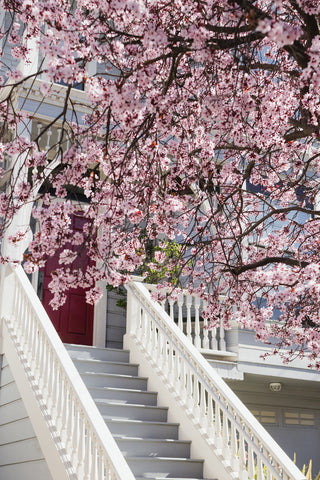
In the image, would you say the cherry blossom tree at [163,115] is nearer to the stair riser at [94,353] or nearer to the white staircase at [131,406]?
the white staircase at [131,406]

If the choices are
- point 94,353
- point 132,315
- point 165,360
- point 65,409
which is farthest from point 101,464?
point 132,315

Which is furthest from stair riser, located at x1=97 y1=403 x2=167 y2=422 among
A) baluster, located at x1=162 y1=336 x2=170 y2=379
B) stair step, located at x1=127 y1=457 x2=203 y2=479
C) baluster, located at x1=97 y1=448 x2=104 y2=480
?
baluster, located at x1=97 y1=448 x2=104 y2=480

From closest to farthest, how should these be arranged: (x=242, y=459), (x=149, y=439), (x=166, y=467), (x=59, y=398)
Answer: (x=242, y=459) < (x=59, y=398) < (x=166, y=467) < (x=149, y=439)

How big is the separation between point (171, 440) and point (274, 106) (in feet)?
11.3

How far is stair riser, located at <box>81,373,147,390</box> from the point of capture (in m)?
6.96

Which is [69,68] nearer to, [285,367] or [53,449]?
[53,449]

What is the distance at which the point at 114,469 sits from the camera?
4.57 metres

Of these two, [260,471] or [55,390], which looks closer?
[260,471]

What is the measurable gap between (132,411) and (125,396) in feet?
0.98

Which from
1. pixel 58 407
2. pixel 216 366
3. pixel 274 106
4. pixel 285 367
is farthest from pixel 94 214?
pixel 285 367

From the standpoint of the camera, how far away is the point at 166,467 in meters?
5.96

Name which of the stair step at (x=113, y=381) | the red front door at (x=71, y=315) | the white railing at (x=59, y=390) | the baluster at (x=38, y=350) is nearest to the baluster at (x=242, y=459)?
the white railing at (x=59, y=390)

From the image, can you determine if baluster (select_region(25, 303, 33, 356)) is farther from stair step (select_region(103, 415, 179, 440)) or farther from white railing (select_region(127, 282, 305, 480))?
white railing (select_region(127, 282, 305, 480))

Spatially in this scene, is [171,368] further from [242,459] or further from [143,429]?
[242,459]
